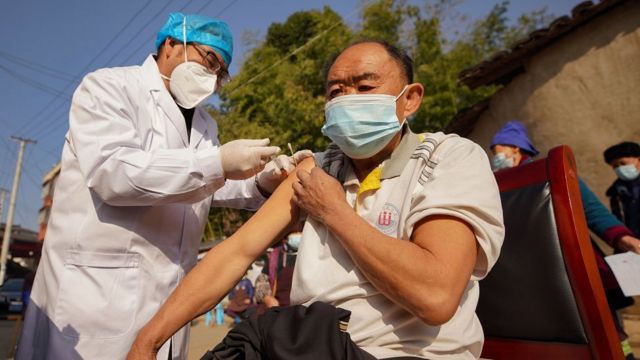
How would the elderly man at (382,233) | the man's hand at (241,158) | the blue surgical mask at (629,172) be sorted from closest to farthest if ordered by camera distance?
1. the elderly man at (382,233)
2. the man's hand at (241,158)
3. the blue surgical mask at (629,172)

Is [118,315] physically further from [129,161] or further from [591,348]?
[591,348]

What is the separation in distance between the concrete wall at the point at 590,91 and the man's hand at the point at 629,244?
472cm

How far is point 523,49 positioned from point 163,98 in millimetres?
6908

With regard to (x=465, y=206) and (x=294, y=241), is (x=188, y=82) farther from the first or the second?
(x=294, y=241)

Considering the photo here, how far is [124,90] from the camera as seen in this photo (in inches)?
76.5

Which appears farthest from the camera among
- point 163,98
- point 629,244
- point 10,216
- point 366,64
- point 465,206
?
→ point 10,216

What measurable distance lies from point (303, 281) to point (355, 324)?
0.22m

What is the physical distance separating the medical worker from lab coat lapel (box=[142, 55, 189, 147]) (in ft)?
0.15

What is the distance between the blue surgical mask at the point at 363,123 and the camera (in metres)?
1.69

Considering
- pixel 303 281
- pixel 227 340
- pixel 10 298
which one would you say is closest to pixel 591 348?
pixel 303 281

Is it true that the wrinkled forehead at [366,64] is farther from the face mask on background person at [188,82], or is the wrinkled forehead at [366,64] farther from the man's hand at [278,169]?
the face mask on background person at [188,82]

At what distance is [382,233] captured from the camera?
1360 millimetres

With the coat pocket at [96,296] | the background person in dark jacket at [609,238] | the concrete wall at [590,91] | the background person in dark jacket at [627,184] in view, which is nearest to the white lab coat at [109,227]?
the coat pocket at [96,296]

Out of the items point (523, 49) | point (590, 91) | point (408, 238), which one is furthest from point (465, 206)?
point (523, 49)
